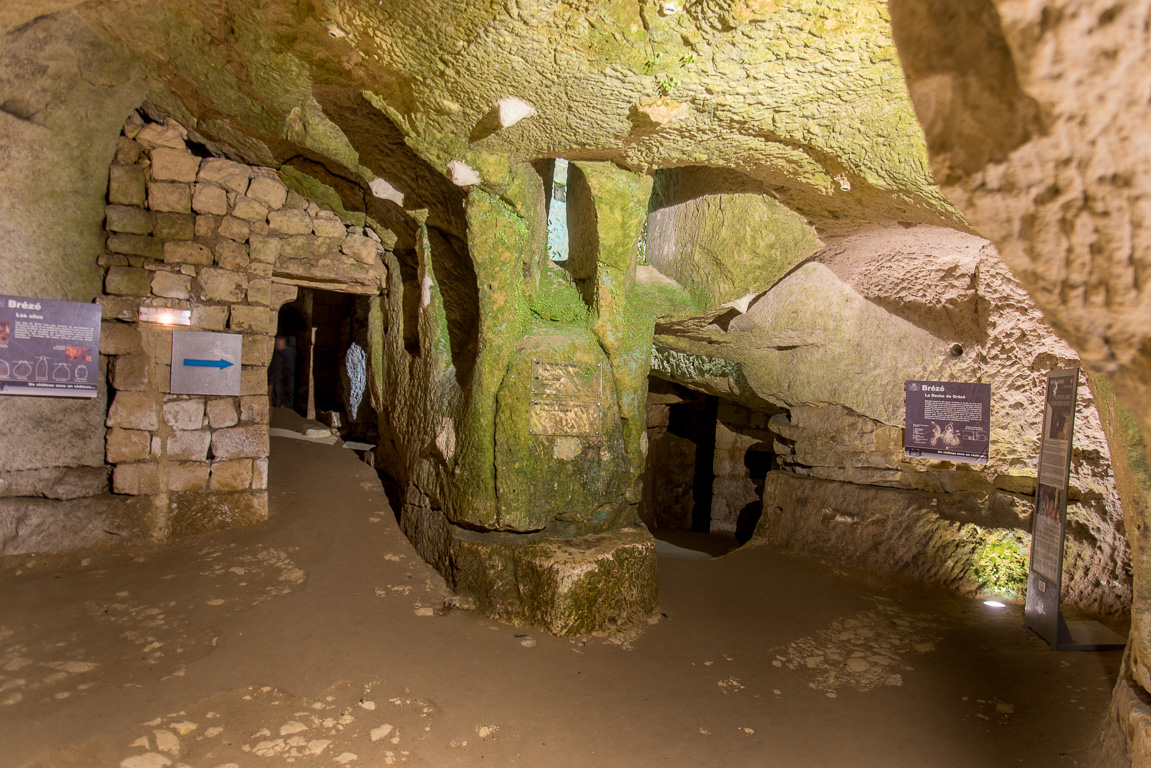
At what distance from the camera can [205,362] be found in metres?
4.21

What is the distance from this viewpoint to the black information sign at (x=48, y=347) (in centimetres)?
364

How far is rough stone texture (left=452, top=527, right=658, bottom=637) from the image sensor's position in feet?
11.1

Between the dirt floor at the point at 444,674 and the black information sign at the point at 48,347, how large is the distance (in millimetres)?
964

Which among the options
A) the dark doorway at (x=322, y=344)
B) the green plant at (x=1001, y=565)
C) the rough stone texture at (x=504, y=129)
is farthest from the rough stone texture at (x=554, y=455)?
the dark doorway at (x=322, y=344)

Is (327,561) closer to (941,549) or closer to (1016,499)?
(941,549)

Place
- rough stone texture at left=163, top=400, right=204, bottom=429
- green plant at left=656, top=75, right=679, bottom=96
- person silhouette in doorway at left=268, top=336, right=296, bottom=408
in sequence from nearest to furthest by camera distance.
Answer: green plant at left=656, top=75, right=679, bottom=96
rough stone texture at left=163, top=400, right=204, bottom=429
person silhouette in doorway at left=268, top=336, right=296, bottom=408

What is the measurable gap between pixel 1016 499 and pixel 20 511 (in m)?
6.04

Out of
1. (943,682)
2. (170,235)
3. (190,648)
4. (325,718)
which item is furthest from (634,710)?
(170,235)

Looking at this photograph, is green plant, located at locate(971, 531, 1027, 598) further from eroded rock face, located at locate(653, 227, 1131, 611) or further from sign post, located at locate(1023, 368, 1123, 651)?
sign post, located at locate(1023, 368, 1123, 651)

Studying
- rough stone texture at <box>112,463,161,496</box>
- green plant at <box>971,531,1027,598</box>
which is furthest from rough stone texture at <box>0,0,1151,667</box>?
green plant at <box>971,531,1027,598</box>

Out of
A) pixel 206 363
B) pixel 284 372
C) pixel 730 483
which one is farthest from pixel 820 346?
pixel 284 372

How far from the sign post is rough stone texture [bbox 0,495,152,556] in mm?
5010

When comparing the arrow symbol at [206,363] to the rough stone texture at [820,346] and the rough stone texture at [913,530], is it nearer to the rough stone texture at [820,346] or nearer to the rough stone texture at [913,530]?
the rough stone texture at [820,346]

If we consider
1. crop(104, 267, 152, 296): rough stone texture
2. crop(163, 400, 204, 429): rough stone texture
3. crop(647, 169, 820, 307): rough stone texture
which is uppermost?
crop(647, 169, 820, 307): rough stone texture
